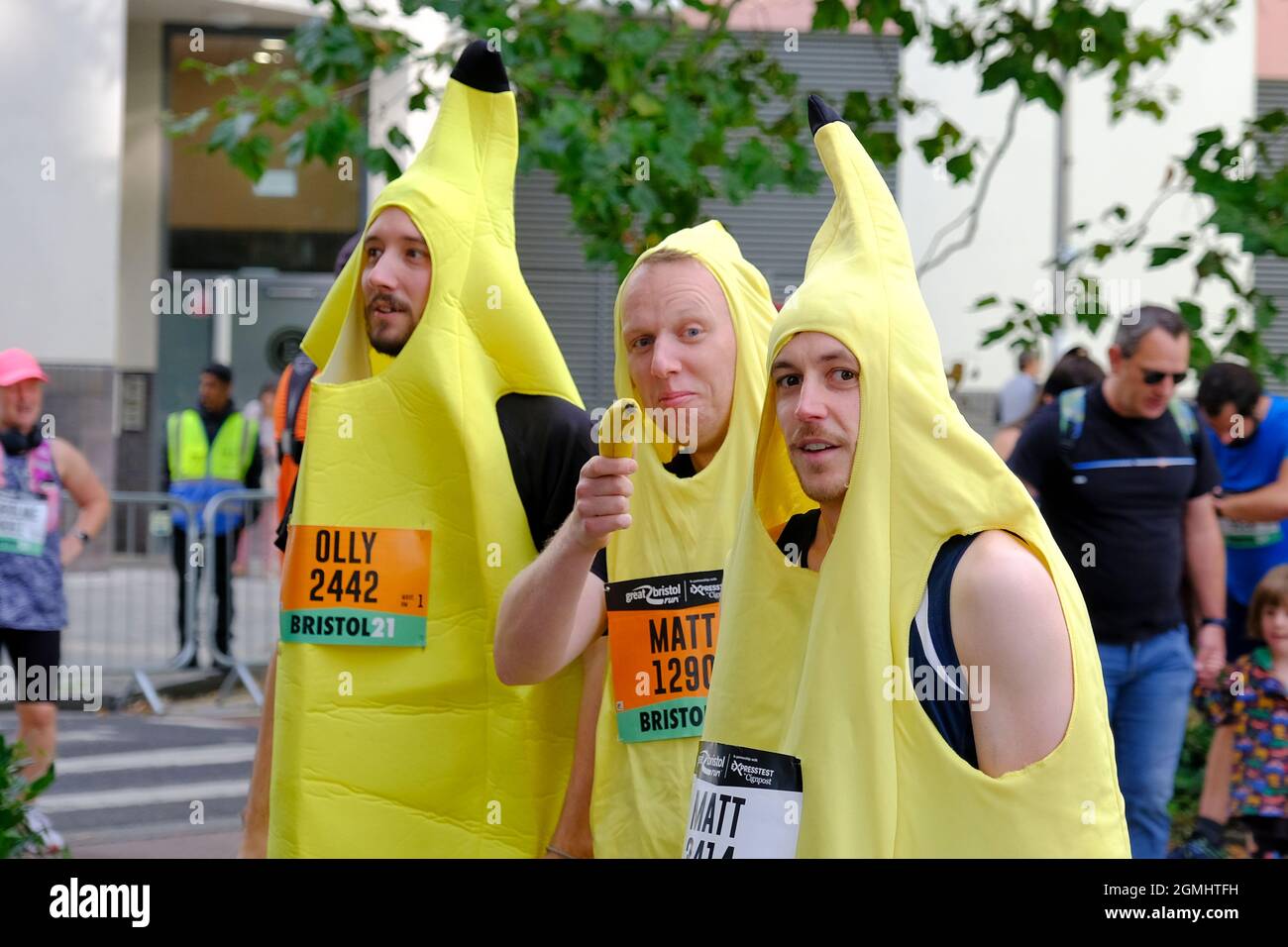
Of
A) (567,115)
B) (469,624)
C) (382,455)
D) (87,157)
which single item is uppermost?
(87,157)

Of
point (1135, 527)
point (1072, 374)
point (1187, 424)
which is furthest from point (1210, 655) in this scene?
point (1072, 374)

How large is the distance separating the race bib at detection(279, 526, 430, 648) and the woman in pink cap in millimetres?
4186

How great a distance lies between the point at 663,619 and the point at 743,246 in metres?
13.5

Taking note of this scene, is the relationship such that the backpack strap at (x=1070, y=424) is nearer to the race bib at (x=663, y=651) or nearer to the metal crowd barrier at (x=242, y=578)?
the race bib at (x=663, y=651)

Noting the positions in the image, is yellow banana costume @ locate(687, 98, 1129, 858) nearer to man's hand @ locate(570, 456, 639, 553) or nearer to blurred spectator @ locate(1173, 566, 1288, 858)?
→ man's hand @ locate(570, 456, 639, 553)

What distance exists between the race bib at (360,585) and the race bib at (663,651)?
0.40 metres

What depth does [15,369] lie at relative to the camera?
6891mm

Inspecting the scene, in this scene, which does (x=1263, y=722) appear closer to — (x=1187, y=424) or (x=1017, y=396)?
(x=1187, y=424)

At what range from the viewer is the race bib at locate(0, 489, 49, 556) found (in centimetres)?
690
